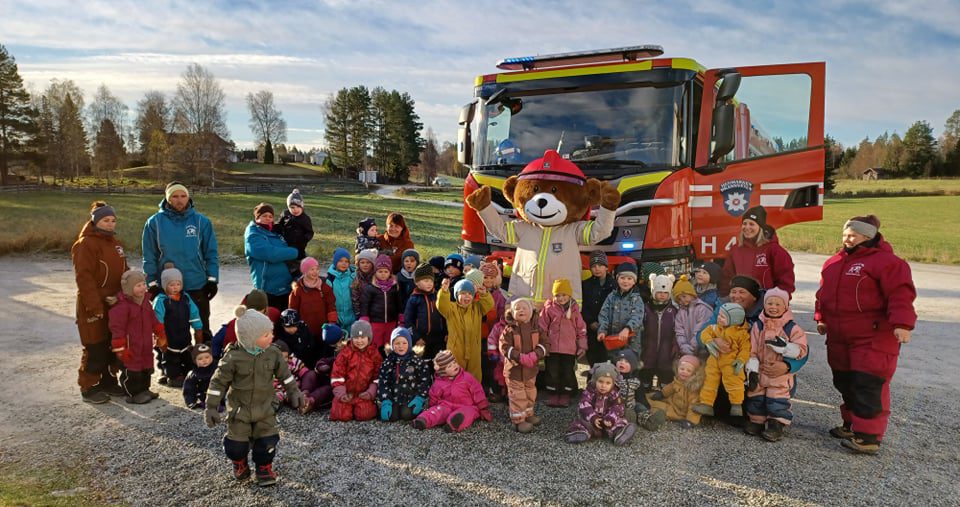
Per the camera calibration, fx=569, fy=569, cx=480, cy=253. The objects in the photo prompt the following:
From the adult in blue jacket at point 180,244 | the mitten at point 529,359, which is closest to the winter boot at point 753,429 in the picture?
the mitten at point 529,359

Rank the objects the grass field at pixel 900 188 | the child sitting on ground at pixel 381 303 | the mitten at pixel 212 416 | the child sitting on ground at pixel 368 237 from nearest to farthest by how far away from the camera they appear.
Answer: the mitten at pixel 212 416
the child sitting on ground at pixel 381 303
the child sitting on ground at pixel 368 237
the grass field at pixel 900 188

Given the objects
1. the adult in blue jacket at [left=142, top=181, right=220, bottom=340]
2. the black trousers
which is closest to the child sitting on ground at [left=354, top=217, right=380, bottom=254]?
the adult in blue jacket at [left=142, top=181, right=220, bottom=340]

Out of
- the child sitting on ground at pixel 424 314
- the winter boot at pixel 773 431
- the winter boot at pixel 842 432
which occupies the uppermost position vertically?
the child sitting on ground at pixel 424 314

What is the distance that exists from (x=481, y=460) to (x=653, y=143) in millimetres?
3939

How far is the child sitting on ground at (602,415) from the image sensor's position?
4852mm

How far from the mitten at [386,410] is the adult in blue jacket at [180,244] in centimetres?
268

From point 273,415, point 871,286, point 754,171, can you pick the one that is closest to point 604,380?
point 871,286

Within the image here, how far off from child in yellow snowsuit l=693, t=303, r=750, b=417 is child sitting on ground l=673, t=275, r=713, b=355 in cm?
21

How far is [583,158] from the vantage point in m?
6.61

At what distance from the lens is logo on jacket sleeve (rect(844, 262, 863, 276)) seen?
484cm

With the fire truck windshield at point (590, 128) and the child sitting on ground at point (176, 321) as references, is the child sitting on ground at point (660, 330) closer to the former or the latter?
the fire truck windshield at point (590, 128)

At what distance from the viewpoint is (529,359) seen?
16.8 ft

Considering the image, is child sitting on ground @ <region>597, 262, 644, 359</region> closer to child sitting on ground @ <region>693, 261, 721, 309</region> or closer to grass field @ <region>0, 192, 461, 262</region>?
child sitting on ground @ <region>693, 261, 721, 309</region>

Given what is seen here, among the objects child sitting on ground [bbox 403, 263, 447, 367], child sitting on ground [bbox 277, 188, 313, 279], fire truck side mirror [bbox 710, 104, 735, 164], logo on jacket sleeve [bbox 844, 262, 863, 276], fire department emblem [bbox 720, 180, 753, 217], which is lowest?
child sitting on ground [bbox 403, 263, 447, 367]
